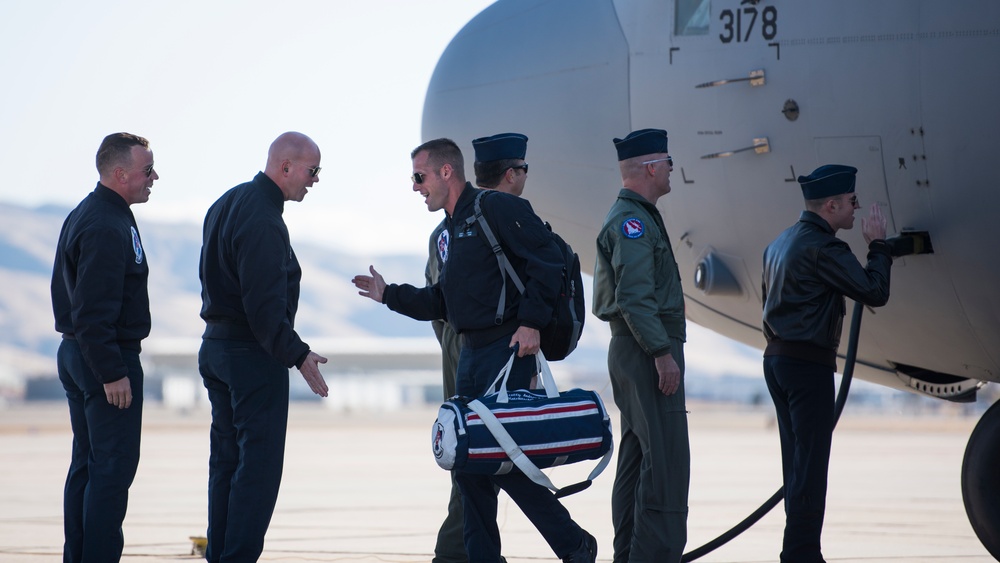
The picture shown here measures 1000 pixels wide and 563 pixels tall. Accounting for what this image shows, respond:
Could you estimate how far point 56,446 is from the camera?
100 ft

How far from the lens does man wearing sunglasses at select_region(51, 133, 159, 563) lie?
614 centimetres

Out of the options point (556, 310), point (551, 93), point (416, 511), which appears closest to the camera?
point (556, 310)

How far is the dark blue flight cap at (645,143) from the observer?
649 cm

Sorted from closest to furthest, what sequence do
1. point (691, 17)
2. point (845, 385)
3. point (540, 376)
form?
point (540, 376)
point (845, 385)
point (691, 17)

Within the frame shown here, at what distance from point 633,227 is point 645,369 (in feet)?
2.26

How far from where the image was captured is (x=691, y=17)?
755cm

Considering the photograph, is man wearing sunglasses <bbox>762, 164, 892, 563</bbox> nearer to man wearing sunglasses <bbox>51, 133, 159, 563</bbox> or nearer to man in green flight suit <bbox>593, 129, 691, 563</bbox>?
man in green flight suit <bbox>593, 129, 691, 563</bbox>

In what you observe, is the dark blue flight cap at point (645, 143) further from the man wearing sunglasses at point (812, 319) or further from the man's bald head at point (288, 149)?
the man's bald head at point (288, 149)

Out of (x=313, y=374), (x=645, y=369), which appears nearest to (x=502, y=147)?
(x=645, y=369)

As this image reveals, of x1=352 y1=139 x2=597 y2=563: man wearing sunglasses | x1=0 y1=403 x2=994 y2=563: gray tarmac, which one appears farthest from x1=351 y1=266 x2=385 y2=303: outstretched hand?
x1=0 y1=403 x2=994 y2=563: gray tarmac

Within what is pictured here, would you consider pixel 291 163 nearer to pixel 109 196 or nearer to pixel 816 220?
pixel 109 196

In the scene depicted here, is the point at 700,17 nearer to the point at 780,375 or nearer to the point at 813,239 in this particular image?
the point at 813,239

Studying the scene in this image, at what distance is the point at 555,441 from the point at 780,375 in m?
1.40

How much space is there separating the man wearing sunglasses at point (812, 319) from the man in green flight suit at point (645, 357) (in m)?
0.52
